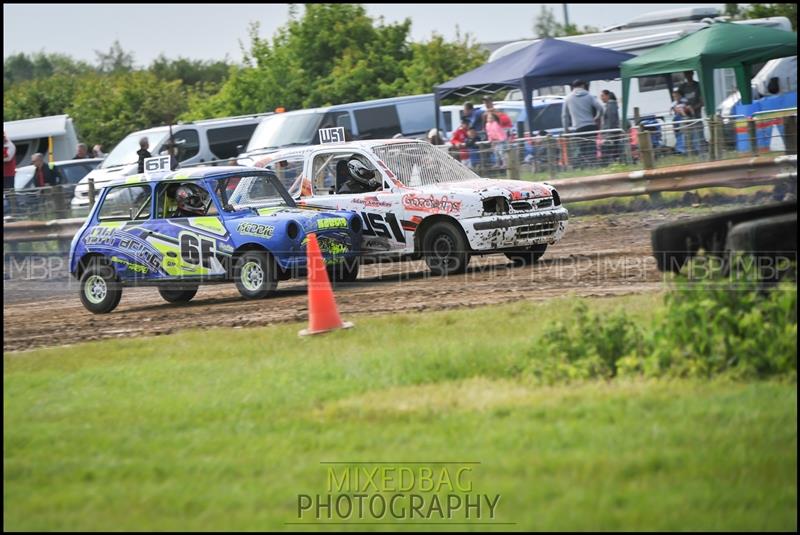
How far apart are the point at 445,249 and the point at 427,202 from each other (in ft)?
1.99

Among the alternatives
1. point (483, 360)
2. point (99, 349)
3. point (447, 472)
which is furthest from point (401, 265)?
Result: point (447, 472)

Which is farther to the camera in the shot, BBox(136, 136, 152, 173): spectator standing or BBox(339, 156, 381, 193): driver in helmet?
BBox(136, 136, 152, 173): spectator standing

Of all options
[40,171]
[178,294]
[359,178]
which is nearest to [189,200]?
[178,294]

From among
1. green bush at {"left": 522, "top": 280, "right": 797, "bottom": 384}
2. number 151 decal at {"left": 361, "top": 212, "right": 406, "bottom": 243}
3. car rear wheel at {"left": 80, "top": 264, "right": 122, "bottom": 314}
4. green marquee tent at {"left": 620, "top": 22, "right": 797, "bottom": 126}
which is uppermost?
green marquee tent at {"left": 620, "top": 22, "right": 797, "bottom": 126}

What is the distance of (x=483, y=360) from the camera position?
8.70 m

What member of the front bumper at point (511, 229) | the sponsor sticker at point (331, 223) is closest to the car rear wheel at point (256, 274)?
the sponsor sticker at point (331, 223)

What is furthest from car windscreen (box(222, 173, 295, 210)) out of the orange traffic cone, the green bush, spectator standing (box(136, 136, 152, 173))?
spectator standing (box(136, 136, 152, 173))

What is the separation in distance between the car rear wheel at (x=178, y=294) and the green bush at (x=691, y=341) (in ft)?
25.1

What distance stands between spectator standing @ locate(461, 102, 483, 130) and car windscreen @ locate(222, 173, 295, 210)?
9456mm

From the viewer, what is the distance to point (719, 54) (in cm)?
2094

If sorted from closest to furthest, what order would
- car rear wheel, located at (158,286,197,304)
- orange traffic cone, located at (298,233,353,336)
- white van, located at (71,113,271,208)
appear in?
orange traffic cone, located at (298,233,353,336)
car rear wheel, located at (158,286,197,304)
white van, located at (71,113,271,208)

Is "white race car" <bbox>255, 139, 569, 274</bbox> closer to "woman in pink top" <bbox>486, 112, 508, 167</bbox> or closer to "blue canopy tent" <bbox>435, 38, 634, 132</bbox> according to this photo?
"woman in pink top" <bbox>486, 112, 508, 167</bbox>

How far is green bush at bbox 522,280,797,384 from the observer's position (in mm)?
7379

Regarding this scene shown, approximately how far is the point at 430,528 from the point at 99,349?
643 centimetres
